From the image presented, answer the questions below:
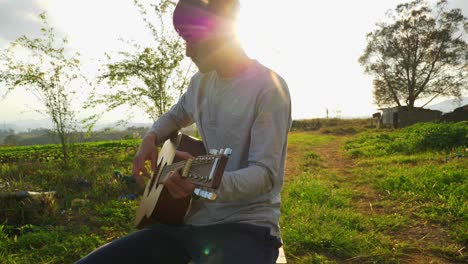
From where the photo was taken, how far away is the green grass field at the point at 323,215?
348 centimetres

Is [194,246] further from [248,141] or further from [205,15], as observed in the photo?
[205,15]

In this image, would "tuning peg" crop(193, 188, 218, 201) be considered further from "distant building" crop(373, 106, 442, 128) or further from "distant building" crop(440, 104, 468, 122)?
"distant building" crop(373, 106, 442, 128)

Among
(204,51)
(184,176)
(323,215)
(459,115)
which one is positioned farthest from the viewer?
(459,115)

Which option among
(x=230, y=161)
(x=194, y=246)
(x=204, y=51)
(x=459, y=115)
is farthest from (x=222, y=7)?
(x=459, y=115)

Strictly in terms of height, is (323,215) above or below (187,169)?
below

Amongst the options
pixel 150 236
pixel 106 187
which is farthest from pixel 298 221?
pixel 106 187

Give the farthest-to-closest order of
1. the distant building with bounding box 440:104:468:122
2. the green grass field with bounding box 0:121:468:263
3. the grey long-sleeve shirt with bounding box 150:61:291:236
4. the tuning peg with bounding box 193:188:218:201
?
the distant building with bounding box 440:104:468:122
the green grass field with bounding box 0:121:468:263
the grey long-sleeve shirt with bounding box 150:61:291:236
the tuning peg with bounding box 193:188:218:201

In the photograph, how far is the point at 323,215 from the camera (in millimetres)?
4465

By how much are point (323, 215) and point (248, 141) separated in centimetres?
302

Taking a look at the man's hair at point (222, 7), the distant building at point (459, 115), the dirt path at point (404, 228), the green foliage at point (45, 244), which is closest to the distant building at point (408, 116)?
the distant building at point (459, 115)

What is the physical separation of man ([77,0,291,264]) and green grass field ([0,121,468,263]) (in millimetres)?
1797

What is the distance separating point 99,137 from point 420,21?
93.6 ft

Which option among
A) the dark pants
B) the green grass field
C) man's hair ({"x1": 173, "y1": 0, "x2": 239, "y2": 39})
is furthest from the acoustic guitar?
the green grass field

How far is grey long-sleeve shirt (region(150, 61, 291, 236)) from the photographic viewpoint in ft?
5.40
